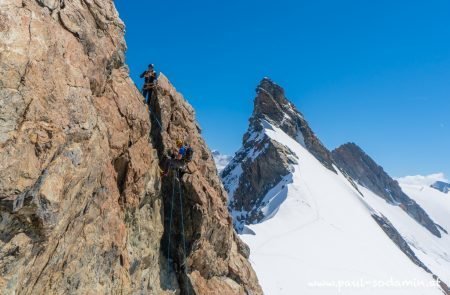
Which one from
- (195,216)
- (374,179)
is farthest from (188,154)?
(374,179)

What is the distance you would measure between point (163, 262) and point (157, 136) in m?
5.90

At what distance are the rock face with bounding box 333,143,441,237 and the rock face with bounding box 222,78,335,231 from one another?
117 feet

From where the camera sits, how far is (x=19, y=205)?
8.40 meters

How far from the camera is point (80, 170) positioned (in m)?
10.5

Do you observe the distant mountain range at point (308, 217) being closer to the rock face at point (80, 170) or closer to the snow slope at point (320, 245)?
the snow slope at point (320, 245)

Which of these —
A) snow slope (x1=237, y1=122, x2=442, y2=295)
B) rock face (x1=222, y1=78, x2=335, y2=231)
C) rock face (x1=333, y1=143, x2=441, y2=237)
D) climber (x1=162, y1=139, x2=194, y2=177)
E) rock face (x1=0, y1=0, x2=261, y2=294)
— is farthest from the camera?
rock face (x1=333, y1=143, x2=441, y2=237)

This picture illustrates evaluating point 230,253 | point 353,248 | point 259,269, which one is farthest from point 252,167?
point 230,253

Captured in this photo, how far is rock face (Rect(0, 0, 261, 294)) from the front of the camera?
340 inches

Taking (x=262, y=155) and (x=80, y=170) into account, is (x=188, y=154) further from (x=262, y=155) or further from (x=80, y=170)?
(x=262, y=155)

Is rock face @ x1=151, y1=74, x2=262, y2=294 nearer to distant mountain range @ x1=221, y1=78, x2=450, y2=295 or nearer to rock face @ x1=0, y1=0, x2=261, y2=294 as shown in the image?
rock face @ x1=0, y1=0, x2=261, y2=294

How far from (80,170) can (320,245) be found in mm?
43060

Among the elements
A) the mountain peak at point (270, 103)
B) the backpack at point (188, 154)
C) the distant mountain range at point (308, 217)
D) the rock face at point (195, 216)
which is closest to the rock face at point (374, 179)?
the distant mountain range at point (308, 217)

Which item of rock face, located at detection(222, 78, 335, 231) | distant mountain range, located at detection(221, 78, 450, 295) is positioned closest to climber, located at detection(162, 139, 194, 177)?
distant mountain range, located at detection(221, 78, 450, 295)

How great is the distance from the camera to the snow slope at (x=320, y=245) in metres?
35.7
